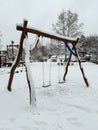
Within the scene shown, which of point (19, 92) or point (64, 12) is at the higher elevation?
point (64, 12)

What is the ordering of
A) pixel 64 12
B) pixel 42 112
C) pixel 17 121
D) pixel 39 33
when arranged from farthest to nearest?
pixel 64 12 < pixel 39 33 < pixel 42 112 < pixel 17 121

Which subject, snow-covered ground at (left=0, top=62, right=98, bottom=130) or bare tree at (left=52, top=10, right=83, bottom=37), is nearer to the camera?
snow-covered ground at (left=0, top=62, right=98, bottom=130)

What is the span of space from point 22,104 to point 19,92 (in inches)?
51.3

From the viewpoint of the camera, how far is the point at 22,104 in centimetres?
533

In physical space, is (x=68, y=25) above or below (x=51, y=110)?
above

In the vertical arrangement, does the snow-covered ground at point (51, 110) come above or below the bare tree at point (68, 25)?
below

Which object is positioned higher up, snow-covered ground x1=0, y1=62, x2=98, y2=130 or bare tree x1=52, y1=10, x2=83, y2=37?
bare tree x1=52, y1=10, x2=83, y2=37

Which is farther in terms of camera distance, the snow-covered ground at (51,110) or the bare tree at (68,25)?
the bare tree at (68,25)

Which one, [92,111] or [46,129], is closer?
[46,129]

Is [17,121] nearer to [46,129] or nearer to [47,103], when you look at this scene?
[46,129]

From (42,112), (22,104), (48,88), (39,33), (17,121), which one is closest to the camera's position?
(17,121)

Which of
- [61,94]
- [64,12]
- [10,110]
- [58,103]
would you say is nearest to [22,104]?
[10,110]

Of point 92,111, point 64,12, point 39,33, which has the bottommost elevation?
point 92,111

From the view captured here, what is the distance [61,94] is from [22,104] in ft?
5.46
